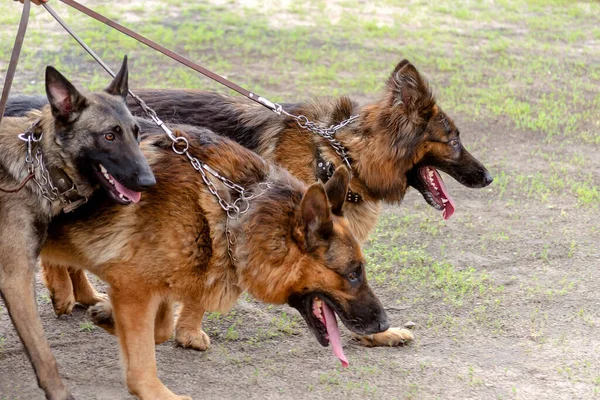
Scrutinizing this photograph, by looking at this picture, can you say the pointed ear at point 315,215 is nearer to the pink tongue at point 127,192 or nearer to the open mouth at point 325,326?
the open mouth at point 325,326

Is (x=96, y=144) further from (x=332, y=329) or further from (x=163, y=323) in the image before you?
(x=332, y=329)

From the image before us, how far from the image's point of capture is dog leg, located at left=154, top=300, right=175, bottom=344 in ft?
16.0

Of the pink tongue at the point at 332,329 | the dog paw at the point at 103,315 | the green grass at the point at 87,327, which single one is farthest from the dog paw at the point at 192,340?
the pink tongue at the point at 332,329

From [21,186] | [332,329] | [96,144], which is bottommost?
[332,329]

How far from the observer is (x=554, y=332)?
5551 mm

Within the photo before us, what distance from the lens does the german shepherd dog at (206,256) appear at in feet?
14.3

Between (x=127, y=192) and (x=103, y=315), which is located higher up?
(x=127, y=192)

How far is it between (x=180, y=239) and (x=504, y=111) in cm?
682

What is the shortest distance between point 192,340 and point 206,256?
1.00m

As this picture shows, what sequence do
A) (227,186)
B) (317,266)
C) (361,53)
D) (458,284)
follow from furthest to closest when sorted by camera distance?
(361,53) → (458,284) → (227,186) → (317,266)

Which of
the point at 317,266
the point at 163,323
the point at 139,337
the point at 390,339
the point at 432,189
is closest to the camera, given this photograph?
the point at 317,266


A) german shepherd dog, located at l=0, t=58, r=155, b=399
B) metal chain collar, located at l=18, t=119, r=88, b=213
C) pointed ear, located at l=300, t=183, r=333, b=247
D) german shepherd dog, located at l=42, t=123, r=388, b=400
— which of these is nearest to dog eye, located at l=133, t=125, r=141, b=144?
german shepherd dog, located at l=0, t=58, r=155, b=399

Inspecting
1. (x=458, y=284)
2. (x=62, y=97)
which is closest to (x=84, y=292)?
(x=62, y=97)

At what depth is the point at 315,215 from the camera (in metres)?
4.23
